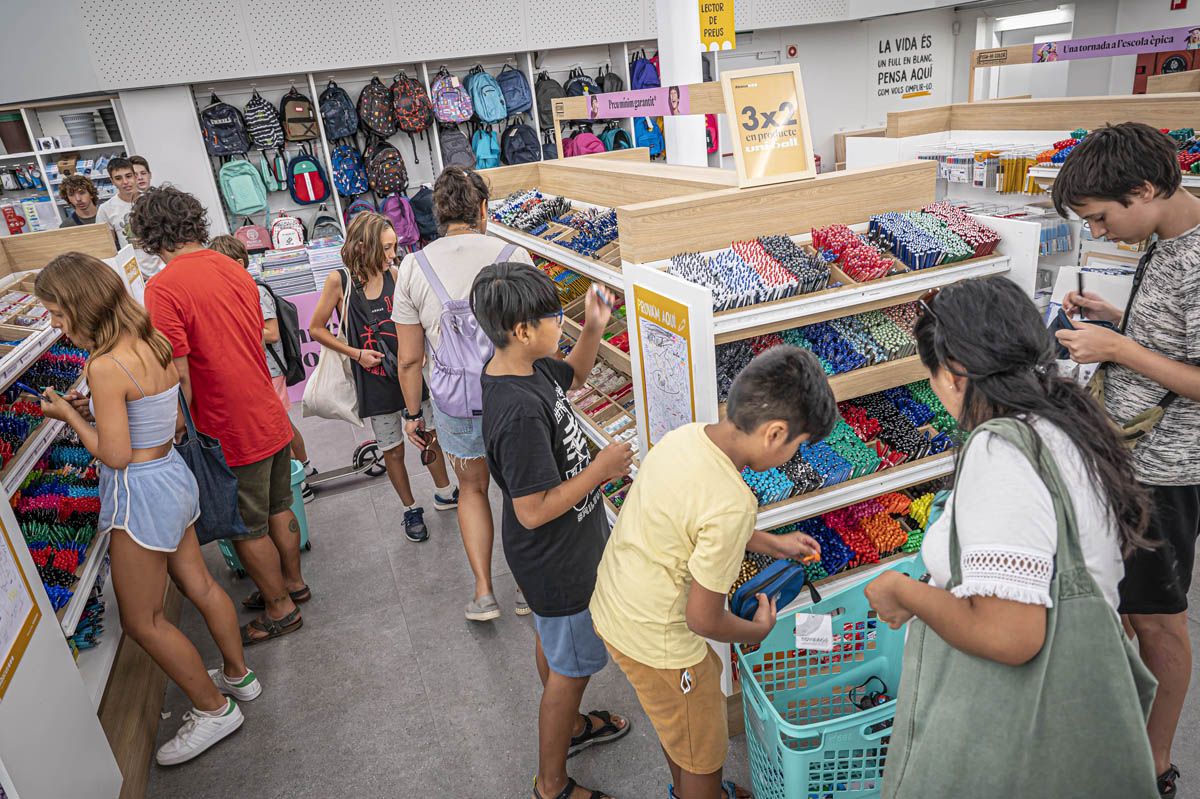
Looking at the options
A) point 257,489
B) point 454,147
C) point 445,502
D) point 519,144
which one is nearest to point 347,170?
point 454,147

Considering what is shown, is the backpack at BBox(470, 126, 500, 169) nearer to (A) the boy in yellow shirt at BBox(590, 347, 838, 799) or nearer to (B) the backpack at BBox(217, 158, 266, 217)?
(B) the backpack at BBox(217, 158, 266, 217)

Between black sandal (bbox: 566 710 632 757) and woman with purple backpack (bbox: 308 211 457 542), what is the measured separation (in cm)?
160

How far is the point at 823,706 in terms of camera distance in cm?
244

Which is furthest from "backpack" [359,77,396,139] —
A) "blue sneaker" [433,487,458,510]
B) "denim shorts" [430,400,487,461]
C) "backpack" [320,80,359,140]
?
"denim shorts" [430,400,487,461]

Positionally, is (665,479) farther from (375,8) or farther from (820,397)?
(375,8)

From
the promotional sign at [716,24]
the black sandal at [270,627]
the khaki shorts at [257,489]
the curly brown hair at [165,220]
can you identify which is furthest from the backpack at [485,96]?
the black sandal at [270,627]

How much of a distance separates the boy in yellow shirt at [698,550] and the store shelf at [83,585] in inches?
74.0

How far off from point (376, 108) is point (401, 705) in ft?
23.1

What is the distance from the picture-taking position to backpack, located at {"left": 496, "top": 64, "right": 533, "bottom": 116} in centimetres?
893

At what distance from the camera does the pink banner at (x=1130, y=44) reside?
469 centimetres

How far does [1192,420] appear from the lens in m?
2.02

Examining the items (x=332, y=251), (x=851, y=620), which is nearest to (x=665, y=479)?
(x=851, y=620)

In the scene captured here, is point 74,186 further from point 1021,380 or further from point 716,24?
point 1021,380

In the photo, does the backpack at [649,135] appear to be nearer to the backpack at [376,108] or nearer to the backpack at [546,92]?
the backpack at [546,92]
